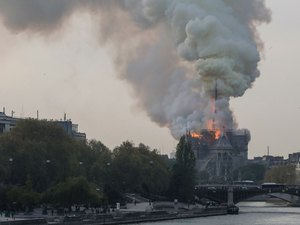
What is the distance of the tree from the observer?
89625 mm

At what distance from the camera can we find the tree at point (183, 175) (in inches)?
3529

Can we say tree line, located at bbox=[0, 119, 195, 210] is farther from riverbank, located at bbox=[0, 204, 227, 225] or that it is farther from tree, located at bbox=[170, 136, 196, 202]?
riverbank, located at bbox=[0, 204, 227, 225]

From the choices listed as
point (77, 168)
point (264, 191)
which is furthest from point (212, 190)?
point (77, 168)

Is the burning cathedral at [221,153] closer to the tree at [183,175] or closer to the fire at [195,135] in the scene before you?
the fire at [195,135]

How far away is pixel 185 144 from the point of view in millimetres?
91062

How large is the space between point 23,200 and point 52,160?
377 inches

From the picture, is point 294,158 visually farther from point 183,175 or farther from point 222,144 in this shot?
point 183,175

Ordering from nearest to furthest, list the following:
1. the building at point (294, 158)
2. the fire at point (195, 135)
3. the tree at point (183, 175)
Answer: the tree at point (183, 175), the fire at point (195, 135), the building at point (294, 158)

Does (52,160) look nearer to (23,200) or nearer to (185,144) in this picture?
(23,200)

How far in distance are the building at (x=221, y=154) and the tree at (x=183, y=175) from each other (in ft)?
197

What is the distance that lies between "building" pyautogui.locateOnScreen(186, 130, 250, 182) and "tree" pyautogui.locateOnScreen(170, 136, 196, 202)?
59.9 m

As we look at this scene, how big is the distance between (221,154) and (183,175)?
73582 mm

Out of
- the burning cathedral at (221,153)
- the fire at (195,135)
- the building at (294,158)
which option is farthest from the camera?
the building at (294,158)

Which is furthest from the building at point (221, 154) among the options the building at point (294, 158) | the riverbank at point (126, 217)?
the riverbank at point (126, 217)
